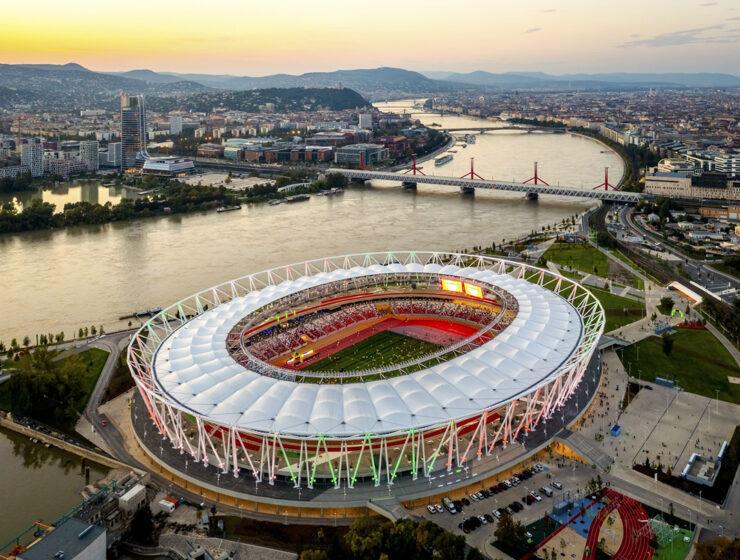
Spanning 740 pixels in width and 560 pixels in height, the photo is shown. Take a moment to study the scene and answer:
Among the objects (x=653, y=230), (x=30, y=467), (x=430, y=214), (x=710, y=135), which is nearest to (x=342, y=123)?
(x=710, y=135)

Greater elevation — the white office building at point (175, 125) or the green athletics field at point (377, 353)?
the white office building at point (175, 125)

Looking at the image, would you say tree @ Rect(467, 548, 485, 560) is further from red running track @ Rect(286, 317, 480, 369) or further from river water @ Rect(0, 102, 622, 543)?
red running track @ Rect(286, 317, 480, 369)

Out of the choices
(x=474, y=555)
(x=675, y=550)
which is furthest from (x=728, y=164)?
(x=474, y=555)

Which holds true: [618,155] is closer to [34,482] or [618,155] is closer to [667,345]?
[667,345]

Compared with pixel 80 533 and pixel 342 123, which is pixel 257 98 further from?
pixel 80 533

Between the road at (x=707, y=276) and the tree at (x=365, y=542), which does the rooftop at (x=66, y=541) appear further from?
the road at (x=707, y=276)

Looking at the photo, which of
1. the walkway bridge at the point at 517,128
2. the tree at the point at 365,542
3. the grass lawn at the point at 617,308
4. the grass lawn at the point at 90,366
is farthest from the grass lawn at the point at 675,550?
the walkway bridge at the point at 517,128
